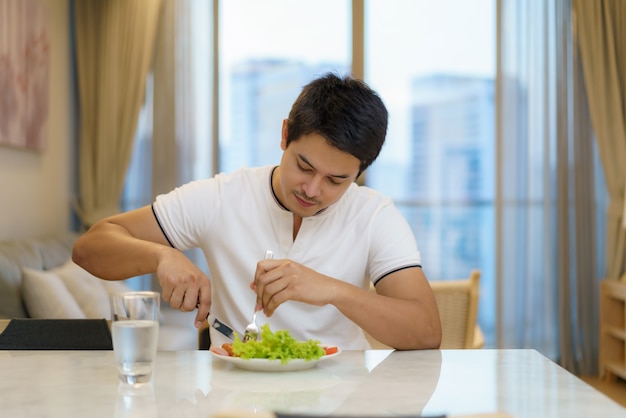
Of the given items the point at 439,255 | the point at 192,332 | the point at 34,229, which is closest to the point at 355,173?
the point at 192,332

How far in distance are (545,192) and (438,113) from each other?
804mm

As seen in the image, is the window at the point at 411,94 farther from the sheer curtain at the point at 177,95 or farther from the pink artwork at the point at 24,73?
the pink artwork at the point at 24,73

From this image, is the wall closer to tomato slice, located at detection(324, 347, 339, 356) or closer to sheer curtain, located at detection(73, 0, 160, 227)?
sheer curtain, located at detection(73, 0, 160, 227)

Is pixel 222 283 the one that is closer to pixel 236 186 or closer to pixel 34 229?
pixel 236 186

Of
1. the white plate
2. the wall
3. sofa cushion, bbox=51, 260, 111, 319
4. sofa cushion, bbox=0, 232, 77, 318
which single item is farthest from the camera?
the wall

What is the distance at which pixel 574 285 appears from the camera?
4.79 metres

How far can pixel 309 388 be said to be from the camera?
1.20m

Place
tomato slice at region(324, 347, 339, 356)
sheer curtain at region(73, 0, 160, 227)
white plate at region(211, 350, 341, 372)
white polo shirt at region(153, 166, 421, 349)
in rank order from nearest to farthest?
white plate at region(211, 350, 341, 372), tomato slice at region(324, 347, 339, 356), white polo shirt at region(153, 166, 421, 349), sheer curtain at region(73, 0, 160, 227)

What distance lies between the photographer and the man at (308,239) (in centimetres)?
160

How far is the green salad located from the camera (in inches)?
51.8

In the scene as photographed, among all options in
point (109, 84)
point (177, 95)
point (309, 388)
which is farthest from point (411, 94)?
point (309, 388)

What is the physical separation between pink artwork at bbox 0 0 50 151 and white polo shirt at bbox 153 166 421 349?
1974 millimetres

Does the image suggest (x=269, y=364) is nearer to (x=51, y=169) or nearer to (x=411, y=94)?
(x=51, y=169)

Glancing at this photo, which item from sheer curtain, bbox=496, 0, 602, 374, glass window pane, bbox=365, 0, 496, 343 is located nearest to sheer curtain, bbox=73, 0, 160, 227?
glass window pane, bbox=365, 0, 496, 343
